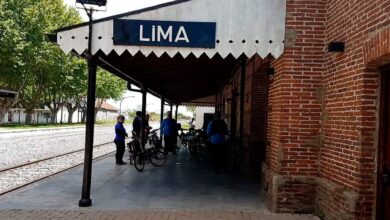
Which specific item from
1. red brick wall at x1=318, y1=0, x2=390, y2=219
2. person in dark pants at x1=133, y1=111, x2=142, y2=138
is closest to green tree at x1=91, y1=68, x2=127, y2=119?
person in dark pants at x1=133, y1=111, x2=142, y2=138

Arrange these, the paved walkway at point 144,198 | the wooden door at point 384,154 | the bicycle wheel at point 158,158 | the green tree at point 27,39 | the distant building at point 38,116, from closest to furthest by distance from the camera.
A: the wooden door at point 384,154 < the paved walkway at point 144,198 < the bicycle wheel at point 158,158 < the green tree at point 27,39 < the distant building at point 38,116

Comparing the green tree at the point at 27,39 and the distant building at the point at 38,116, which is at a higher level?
the green tree at the point at 27,39

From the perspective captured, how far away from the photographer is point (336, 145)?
6.68m

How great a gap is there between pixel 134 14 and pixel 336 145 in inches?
150

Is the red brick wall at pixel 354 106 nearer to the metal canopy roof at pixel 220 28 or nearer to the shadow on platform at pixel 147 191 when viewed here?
the metal canopy roof at pixel 220 28

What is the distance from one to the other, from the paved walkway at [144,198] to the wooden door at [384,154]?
172 cm

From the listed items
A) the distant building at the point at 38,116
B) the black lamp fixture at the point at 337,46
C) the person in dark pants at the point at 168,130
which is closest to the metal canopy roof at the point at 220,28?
the black lamp fixture at the point at 337,46

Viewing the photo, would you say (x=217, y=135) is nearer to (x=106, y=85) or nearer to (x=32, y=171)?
(x=32, y=171)

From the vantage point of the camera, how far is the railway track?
10617 millimetres

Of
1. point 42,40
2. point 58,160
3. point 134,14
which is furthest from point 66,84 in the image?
point 134,14

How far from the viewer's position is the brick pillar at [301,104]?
735 cm

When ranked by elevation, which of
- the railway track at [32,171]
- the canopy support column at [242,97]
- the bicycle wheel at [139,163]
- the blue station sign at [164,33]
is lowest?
the railway track at [32,171]

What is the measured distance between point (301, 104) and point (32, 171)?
8.96 meters

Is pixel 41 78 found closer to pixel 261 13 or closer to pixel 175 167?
pixel 175 167
